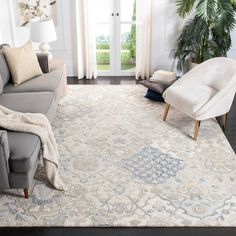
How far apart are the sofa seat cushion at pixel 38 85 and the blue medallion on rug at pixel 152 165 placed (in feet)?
4.11

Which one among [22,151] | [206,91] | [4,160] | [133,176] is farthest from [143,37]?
[4,160]

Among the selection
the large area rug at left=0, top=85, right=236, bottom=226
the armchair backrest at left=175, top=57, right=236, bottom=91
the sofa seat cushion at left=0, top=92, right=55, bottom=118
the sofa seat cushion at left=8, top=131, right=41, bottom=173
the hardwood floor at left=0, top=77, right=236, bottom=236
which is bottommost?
the hardwood floor at left=0, top=77, right=236, bottom=236

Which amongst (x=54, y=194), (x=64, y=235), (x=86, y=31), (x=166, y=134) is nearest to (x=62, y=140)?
(x=54, y=194)

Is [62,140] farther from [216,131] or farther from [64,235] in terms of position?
[216,131]

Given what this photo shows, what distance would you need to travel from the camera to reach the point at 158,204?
2.47 metres

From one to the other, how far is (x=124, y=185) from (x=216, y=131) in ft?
4.82

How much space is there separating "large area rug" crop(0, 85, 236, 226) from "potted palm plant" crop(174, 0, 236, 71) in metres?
1.28

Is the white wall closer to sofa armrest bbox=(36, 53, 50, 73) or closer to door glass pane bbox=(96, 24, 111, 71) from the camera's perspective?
door glass pane bbox=(96, 24, 111, 71)

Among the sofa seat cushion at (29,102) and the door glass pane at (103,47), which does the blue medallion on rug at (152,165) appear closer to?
the sofa seat cushion at (29,102)

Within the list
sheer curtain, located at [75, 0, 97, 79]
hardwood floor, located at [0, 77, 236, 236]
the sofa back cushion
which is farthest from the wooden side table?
hardwood floor, located at [0, 77, 236, 236]

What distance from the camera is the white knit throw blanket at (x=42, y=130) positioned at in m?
2.54

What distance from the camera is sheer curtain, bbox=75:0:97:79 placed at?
16.6 ft

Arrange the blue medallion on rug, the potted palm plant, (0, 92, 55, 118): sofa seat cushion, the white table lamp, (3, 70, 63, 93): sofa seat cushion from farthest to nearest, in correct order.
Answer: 1. the potted palm plant
2. the white table lamp
3. (3, 70, 63, 93): sofa seat cushion
4. (0, 92, 55, 118): sofa seat cushion
5. the blue medallion on rug

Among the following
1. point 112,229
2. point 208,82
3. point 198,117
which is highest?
point 208,82
